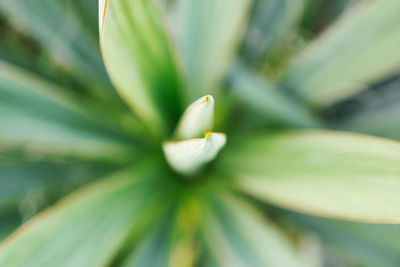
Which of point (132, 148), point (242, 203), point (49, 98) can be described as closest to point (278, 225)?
point (242, 203)

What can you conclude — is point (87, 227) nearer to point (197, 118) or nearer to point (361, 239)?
point (197, 118)

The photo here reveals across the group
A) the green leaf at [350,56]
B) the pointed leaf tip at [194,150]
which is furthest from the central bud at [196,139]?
the green leaf at [350,56]

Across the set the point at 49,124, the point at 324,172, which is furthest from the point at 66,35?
the point at 324,172

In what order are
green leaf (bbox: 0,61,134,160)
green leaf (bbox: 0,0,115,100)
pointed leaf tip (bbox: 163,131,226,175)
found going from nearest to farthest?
pointed leaf tip (bbox: 163,131,226,175) < green leaf (bbox: 0,61,134,160) < green leaf (bbox: 0,0,115,100)

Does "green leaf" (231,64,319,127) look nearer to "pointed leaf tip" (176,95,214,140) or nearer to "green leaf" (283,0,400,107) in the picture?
"green leaf" (283,0,400,107)

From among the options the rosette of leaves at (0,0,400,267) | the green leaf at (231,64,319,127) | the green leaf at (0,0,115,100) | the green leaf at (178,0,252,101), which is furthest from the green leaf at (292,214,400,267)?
the green leaf at (0,0,115,100)

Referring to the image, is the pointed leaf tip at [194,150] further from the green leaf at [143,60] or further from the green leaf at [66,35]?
the green leaf at [66,35]

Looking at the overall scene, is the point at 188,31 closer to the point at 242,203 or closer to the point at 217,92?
the point at 217,92
